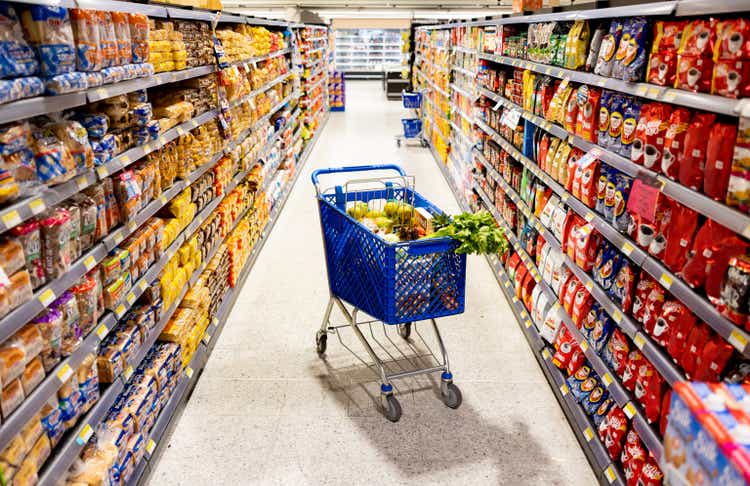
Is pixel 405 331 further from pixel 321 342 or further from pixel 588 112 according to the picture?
pixel 588 112

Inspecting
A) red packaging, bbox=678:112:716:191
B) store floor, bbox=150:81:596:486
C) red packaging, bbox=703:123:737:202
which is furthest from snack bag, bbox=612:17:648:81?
store floor, bbox=150:81:596:486

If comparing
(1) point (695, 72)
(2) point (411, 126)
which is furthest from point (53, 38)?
(2) point (411, 126)

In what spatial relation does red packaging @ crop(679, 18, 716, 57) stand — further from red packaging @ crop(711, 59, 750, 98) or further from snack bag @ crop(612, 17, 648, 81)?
snack bag @ crop(612, 17, 648, 81)

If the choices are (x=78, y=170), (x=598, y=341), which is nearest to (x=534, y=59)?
(x=598, y=341)

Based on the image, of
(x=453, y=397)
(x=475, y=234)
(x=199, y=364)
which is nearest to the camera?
(x=475, y=234)

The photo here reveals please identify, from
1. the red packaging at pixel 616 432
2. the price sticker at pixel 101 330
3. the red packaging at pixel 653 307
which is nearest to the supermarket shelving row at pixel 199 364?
the price sticker at pixel 101 330

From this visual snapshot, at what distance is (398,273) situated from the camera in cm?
275

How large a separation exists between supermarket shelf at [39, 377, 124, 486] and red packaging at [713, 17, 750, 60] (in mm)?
2588

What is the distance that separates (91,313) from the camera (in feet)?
7.28

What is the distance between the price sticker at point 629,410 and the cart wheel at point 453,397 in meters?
0.96

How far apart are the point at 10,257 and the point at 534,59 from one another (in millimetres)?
3247

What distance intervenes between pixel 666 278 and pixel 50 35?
234 cm

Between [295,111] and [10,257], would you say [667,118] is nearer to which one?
[10,257]

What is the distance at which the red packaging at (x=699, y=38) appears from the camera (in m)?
1.87
